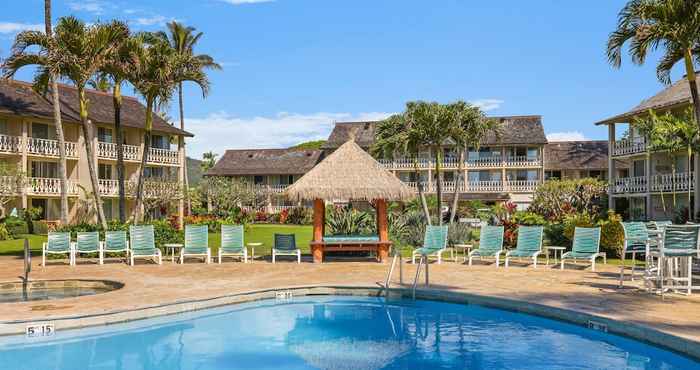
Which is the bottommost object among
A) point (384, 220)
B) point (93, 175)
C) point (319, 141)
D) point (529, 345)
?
point (529, 345)

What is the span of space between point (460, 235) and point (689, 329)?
14356 mm

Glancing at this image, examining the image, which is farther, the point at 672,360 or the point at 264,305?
the point at 264,305

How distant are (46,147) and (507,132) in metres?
35.6

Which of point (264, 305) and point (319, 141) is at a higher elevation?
point (319, 141)

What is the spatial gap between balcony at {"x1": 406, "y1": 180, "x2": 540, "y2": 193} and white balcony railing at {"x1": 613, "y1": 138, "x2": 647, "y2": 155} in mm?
14038

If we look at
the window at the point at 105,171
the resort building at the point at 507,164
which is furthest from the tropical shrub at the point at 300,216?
the window at the point at 105,171

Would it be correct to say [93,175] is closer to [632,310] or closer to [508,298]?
[508,298]

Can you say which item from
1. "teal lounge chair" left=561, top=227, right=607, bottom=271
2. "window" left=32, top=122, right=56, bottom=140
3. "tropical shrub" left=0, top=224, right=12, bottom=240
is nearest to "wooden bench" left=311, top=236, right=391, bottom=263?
"teal lounge chair" left=561, top=227, right=607, bottom=271

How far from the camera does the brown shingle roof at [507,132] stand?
53.5 metres

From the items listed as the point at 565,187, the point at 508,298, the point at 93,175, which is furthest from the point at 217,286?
the point at 565,187

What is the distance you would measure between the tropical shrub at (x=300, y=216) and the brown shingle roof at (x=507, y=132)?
24.5ft

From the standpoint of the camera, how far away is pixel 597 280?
13961 mm

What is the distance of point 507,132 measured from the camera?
54.8 m

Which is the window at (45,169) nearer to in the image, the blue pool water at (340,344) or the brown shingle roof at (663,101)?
the blue pool water at (340,344)
